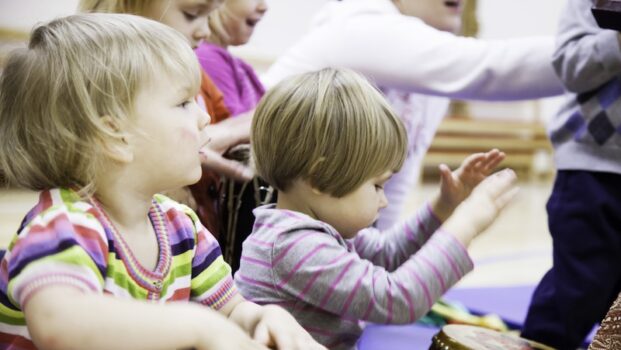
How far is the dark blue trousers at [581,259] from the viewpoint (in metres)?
1.41

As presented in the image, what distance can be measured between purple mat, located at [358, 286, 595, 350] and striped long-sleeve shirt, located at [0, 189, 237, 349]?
2.92 ft

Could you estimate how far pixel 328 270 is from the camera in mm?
1054

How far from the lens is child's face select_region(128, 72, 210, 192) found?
833 mm

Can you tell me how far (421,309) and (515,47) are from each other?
2.30 feet

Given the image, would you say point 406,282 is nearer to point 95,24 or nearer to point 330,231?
point 330,231

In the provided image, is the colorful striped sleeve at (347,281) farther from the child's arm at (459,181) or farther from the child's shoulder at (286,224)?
the child's arm at (459,181)

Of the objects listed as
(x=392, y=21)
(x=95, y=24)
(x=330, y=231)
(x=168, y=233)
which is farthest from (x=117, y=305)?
(x=392, y=21)

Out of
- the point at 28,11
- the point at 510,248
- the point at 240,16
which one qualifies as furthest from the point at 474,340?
the point at 510,248

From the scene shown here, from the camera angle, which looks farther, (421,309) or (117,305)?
(421,309)

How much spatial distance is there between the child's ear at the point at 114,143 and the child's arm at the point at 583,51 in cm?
87

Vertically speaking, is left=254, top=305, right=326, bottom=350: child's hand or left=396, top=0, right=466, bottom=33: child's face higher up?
left=396, top=0, right=466, bottom=33: child's face

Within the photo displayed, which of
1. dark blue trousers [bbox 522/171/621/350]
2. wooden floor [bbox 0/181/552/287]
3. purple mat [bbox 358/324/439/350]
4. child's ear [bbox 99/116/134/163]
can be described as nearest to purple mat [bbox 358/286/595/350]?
purple mat [bbox 358/324/439/350]

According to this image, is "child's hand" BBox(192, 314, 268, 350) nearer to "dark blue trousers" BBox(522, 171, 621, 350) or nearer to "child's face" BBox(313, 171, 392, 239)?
"child's face" BBox(313, 171, 392, 239)

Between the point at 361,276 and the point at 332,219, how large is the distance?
0.37 ft
